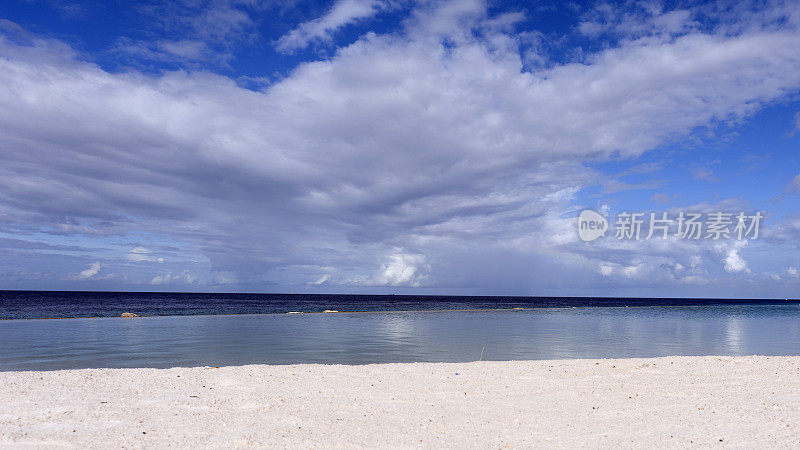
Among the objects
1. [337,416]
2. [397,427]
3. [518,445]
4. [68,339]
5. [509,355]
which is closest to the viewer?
[518,445]

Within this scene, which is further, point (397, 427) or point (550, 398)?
point (550, 398)

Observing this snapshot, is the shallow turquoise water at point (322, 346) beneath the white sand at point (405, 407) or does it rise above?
beneath

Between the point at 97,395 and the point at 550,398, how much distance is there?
44.7 feet

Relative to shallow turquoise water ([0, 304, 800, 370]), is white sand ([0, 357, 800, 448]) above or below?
above

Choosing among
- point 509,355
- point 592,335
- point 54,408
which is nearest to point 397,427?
point 54,408

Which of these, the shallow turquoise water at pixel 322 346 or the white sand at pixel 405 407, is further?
the shallow turquoise water at pixel 322 346

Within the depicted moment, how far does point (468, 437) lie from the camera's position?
1001cm

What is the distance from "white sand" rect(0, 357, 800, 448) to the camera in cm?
980

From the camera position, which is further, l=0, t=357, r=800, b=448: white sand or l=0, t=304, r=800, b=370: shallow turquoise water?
l=0, t=304, r=800, b=370: shallow turquoise water

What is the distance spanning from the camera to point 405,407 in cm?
1246

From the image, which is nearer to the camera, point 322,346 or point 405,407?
point 405,407

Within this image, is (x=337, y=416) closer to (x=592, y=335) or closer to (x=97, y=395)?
(x=97, y=395)

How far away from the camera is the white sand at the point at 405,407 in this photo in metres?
9.80

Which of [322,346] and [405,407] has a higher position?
[405,407]
